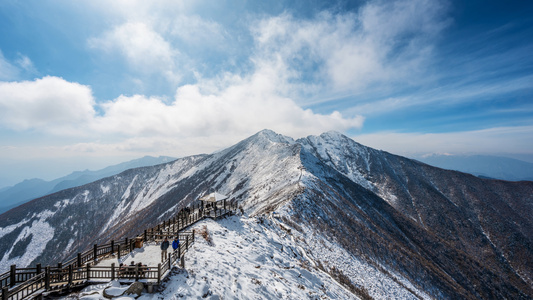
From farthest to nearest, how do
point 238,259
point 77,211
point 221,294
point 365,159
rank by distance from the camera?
1. point 365,159
2. point 77,211
3. point 238,259
4. point 221,294

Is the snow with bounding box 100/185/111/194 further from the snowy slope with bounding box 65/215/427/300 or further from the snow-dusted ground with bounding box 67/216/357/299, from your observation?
the snow-dusted ground with bounding box 67/216/357/299

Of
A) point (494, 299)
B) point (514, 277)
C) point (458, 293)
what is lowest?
point (514, 277)

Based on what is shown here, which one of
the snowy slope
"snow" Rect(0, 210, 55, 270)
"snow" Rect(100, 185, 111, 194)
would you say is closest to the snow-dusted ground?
the snowy slope

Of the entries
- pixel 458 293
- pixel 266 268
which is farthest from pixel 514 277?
pixel 266 268

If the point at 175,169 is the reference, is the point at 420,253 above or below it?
below

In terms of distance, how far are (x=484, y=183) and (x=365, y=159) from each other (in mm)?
62461

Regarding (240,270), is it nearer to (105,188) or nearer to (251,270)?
(251,270)

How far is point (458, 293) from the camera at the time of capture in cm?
4025

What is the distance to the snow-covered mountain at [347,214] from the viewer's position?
124 feet

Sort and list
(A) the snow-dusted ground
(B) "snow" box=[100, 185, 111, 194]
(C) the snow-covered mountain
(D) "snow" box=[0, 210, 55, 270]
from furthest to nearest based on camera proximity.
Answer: (B) "snow" box=[100, 185, 111, 194], (D) "snow" box=[0, 210, 55, 270], (C) the snow-covered mountain, (A) the snow-dusted ground

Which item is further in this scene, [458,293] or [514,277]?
[514,277]

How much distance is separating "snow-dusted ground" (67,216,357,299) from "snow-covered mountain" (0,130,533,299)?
5044mm

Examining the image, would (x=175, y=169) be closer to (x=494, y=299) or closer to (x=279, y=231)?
(x=279, y=231)

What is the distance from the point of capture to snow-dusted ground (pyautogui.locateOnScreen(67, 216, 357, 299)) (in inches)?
532
